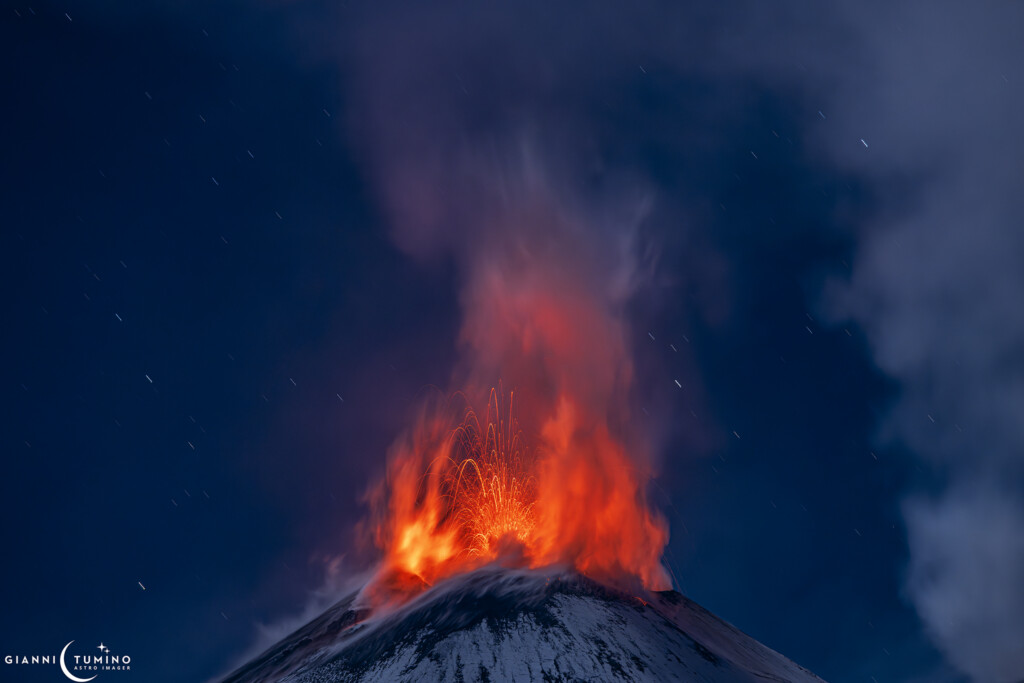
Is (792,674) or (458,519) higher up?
(458,519)

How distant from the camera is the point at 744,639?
216ft

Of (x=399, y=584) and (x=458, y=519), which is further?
(x=458, y=519)

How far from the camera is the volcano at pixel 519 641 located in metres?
43.4

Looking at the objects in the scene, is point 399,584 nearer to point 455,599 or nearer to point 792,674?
point 455,599

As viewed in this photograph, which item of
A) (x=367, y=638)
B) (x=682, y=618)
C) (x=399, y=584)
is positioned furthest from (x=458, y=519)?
A: (x=682, y=618)

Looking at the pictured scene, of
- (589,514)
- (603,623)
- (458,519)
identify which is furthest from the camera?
(458,519)

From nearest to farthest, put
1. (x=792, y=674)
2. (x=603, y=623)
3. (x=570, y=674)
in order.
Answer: (x=570, y=674) < (x=603, y=623) < (x=792, y=674)

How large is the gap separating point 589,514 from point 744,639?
20.8 metres

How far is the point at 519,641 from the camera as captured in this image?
4588 cm

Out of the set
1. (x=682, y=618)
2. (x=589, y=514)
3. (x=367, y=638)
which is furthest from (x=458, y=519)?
(x=682, y=618)

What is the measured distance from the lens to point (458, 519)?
7150cm

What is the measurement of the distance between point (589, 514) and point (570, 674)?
74.8ft

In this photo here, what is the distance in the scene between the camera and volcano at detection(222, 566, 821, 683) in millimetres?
43406

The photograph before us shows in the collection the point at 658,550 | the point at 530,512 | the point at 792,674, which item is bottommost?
the point at 792,674
